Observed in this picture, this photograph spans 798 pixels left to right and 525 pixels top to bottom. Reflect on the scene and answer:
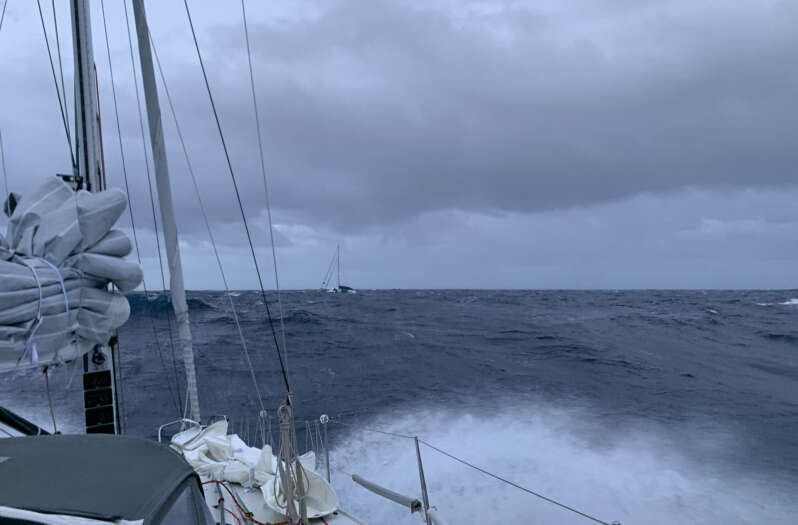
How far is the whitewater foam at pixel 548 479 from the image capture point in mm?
7461

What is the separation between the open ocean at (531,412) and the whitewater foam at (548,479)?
0.03 m

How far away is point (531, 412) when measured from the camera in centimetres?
1228

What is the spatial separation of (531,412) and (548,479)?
3602 mm

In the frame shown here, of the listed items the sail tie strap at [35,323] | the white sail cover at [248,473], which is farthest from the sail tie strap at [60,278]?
the white sail cover at [248,473]

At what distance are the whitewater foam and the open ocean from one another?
3 cm

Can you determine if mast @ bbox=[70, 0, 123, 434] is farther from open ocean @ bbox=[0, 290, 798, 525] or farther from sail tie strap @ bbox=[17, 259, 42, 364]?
open ocean @ bbox=[0, 290, 798, 525]

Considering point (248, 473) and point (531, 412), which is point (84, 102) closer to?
point (248, 473)

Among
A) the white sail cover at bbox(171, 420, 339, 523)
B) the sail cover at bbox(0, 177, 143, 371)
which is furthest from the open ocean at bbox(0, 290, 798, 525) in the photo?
the sail cover at bbox(0, 177, 143, 371)

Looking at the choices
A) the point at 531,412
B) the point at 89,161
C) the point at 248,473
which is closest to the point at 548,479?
the point at 531,412

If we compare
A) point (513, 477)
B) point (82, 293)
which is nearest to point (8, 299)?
point (82, 293)

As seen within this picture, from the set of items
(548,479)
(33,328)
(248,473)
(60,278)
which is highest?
(60,278)

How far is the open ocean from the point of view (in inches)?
314

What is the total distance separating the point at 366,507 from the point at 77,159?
6272 mm

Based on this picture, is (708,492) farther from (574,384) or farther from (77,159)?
(77,159)
